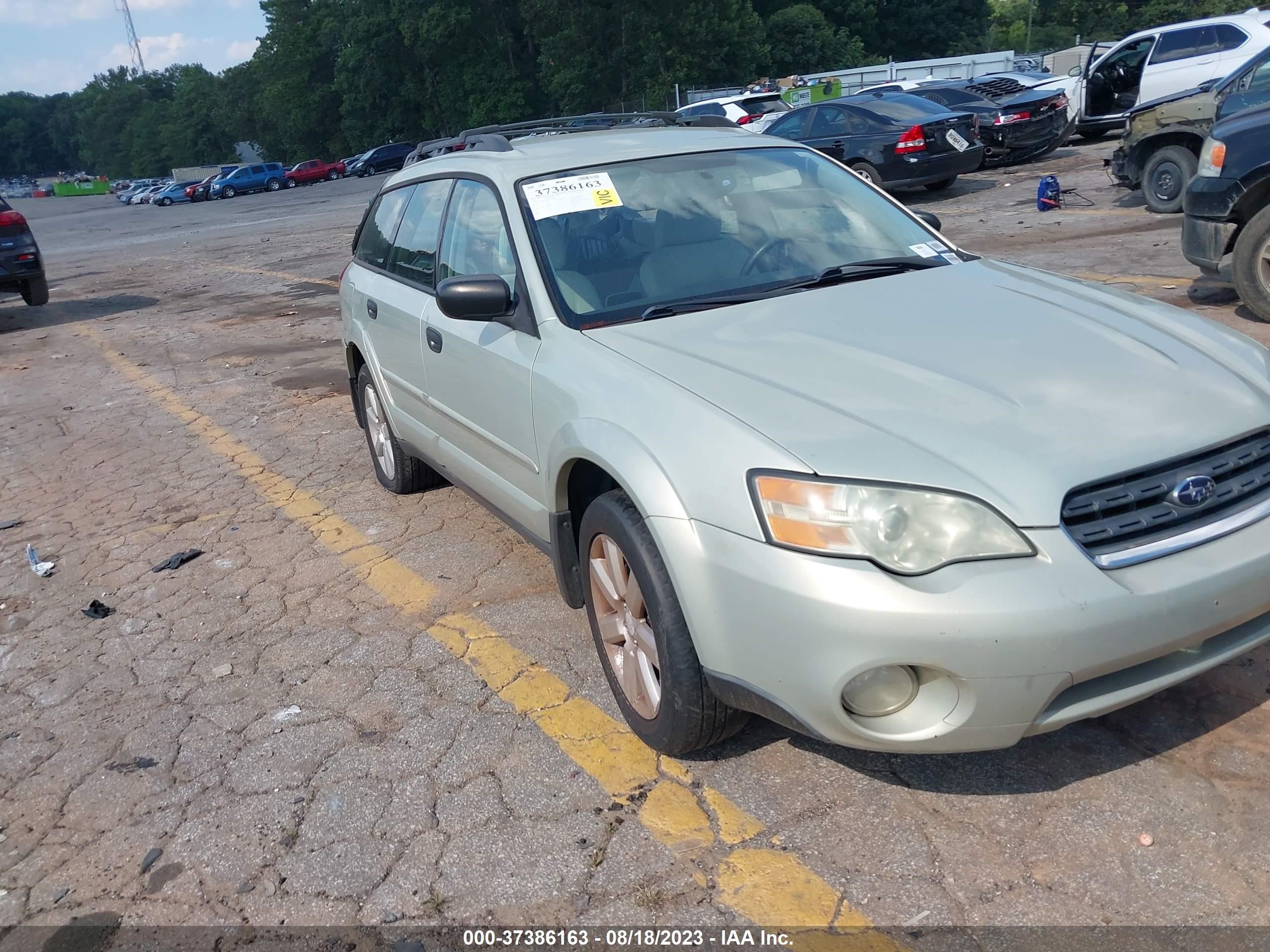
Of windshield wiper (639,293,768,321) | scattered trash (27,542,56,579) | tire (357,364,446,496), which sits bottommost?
scattered trash (27,542,56,579)

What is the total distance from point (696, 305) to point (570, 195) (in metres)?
0.68

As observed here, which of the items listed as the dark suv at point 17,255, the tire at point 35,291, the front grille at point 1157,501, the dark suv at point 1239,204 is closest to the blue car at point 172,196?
the tire at point 35,291

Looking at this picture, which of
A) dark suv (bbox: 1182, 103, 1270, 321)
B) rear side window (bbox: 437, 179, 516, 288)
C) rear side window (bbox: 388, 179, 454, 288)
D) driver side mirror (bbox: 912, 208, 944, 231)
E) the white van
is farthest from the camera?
the white van

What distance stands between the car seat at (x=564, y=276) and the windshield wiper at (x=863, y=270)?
64 centimetres

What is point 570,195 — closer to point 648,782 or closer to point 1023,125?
point 648,782

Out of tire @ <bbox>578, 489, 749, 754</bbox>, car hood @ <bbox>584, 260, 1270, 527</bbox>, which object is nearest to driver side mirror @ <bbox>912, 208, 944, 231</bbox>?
car hood @ <bbox>584, 260, 1270, 527</bbox>

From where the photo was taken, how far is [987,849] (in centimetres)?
253

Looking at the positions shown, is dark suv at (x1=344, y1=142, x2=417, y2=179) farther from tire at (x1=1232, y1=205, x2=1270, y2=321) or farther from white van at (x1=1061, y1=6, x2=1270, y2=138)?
tire at (x1=1232, y1=205, x2=1270, y2=321)

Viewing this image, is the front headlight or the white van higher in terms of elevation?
the white van

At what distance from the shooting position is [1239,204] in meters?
6.43

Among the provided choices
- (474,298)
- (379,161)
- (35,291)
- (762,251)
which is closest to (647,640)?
(474,298)

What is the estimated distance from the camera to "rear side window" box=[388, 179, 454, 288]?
172 inches

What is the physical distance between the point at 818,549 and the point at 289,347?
8803 millimetres

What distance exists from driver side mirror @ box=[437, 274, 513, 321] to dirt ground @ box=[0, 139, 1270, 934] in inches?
47.4
